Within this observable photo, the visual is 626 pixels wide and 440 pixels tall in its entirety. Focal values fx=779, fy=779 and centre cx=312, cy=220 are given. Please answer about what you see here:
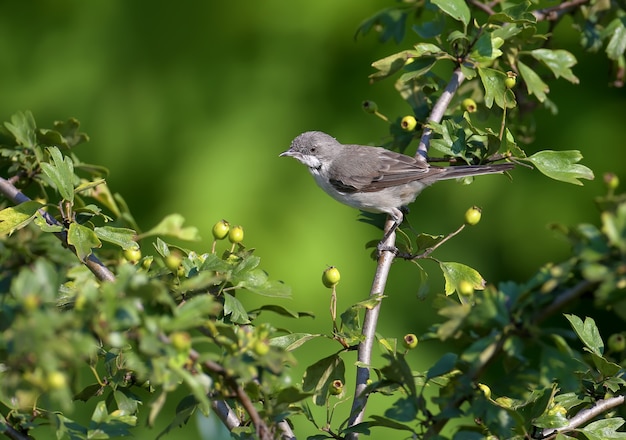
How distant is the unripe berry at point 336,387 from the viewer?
6.16 ft

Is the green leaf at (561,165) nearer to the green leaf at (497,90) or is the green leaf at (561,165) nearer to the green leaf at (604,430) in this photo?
the green leaf at (497,90)

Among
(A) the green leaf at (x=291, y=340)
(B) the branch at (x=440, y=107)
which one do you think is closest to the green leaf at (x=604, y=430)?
(A) the green leaf at (x=291, y=340)

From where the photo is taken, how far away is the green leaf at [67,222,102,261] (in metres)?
1.85

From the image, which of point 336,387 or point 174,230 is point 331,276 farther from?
point 174,230

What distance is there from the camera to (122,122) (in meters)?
4.34

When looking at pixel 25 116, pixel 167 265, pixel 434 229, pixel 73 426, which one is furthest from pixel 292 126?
pixel 73 426

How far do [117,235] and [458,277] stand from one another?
36.1 inches

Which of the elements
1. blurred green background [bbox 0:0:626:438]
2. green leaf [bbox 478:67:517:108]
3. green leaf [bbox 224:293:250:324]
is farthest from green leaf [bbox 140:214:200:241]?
blurred green background [bbox 0:0:626:438]

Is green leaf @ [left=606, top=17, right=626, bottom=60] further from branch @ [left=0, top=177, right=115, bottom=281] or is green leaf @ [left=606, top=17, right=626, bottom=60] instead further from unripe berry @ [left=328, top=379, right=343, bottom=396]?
branch @ [left=0, top=177, right=115, bottom=281]

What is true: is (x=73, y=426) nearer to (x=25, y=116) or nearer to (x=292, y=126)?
(x=25, y=116)

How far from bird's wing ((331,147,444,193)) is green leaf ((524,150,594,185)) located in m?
1.07

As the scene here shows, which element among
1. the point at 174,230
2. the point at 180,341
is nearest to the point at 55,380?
the point at 180,341

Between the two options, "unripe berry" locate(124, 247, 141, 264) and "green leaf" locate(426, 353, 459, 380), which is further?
"unripe berry" locate(124, 247, 141, 264)

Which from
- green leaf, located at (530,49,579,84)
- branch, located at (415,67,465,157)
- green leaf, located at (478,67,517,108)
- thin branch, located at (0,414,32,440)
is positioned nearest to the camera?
thin branch, located at (0,414,32,440)
